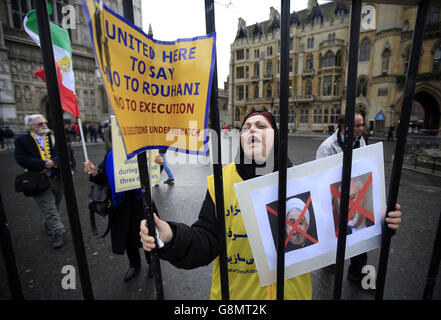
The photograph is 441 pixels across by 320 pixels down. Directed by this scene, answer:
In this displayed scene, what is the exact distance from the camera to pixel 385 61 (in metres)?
25.8

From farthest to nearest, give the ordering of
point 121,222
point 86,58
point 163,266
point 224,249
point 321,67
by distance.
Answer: point 321,67 < point 86,58 < point 163,266 < point 121,222 < point 224,249

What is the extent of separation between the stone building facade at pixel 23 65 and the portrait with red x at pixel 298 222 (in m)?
22.0

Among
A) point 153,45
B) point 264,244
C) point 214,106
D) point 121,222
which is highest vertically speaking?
point 153,45

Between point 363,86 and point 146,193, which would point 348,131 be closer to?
point 146,193

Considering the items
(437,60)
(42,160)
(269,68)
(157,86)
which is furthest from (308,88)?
(157,86)

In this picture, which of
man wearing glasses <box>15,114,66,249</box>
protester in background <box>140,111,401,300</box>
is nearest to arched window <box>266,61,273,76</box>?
man wearing glasses <box>15,114,66,249</box>

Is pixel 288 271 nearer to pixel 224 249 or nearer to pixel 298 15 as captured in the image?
pixel 224 249

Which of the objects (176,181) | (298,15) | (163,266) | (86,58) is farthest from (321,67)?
(163,266)

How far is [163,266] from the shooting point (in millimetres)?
2803

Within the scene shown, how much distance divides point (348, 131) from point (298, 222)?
0.43 m

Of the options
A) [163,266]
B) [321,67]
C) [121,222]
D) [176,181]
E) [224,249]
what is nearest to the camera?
[224,249]

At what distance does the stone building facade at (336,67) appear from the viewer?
79.7 ft
